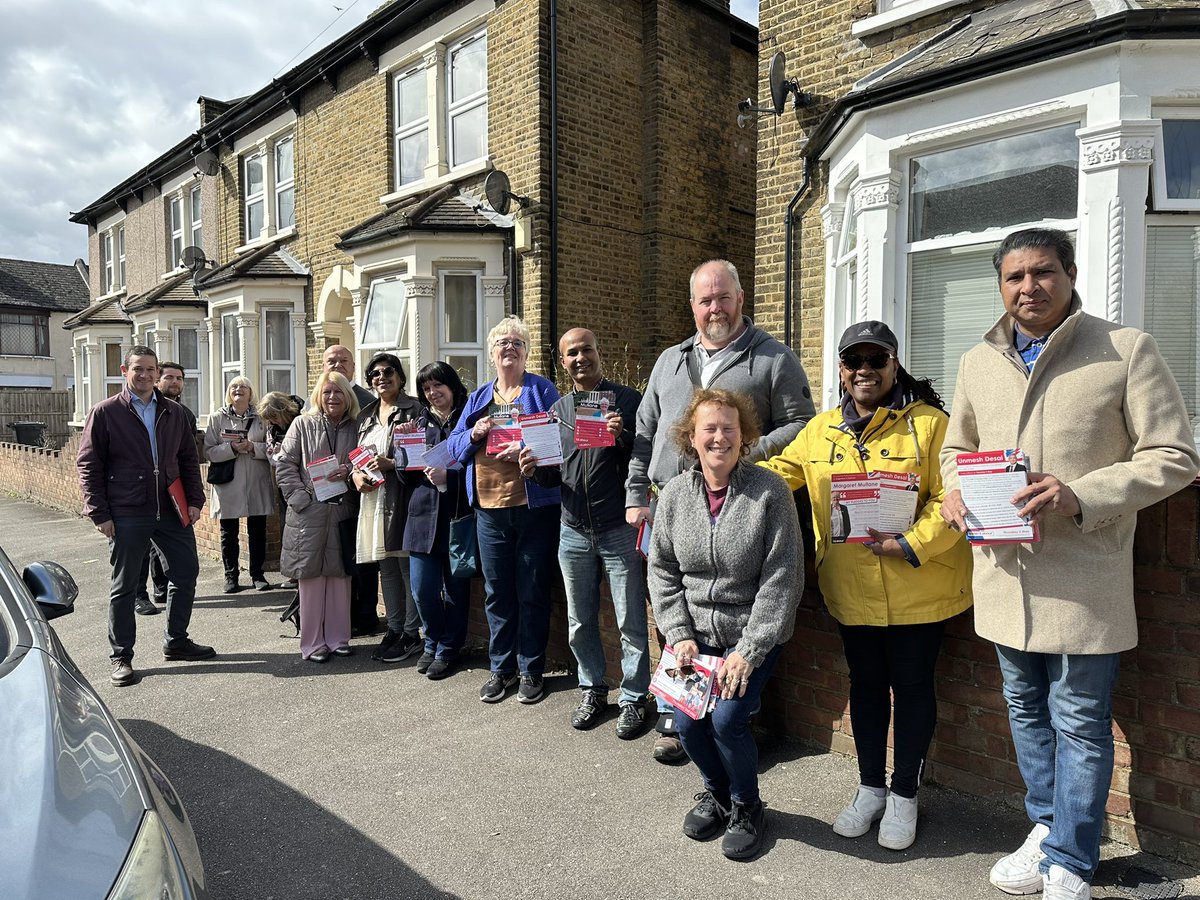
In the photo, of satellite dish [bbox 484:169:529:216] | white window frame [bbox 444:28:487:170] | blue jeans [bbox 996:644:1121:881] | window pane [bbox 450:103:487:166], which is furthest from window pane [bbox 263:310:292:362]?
blue jeans [bbox 996:644:1121:881]

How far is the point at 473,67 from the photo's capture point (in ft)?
34.6

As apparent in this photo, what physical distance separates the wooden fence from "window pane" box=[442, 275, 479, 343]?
67.1 ft

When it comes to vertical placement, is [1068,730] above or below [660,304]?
below

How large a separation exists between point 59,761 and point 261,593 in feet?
18.6

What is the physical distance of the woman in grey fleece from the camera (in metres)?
2.90

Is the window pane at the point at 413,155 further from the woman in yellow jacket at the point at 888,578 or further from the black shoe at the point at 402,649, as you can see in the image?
the woman in yellow jacket at the point at 888,578

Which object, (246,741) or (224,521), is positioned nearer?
(246,741)

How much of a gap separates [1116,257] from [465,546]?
4364 millimetres

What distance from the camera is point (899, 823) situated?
9.56 feet

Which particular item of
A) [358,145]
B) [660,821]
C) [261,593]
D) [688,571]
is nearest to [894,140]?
[688,571]

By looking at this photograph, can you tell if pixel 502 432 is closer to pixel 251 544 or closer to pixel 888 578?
pixel 888 578

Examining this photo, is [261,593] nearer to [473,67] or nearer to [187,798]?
[187,798]

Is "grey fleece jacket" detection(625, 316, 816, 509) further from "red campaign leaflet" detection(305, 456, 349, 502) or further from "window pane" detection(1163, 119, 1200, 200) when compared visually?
"window pane" detection(1163, 119, 1200, 200)

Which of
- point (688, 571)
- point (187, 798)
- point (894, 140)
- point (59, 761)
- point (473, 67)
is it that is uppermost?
point (473, 67)
